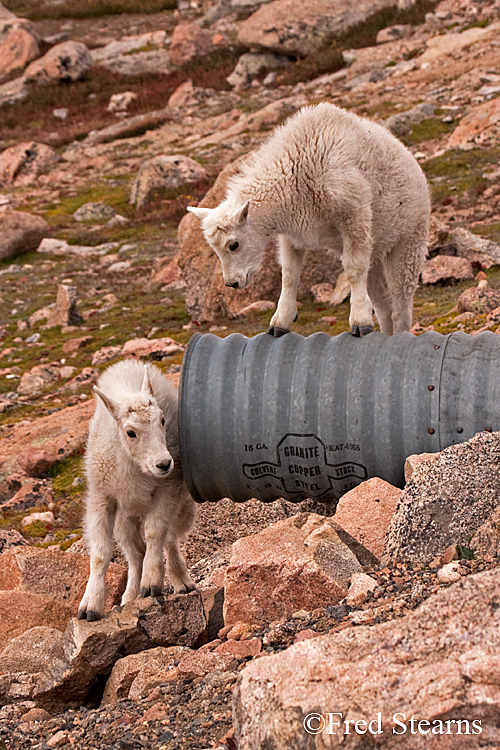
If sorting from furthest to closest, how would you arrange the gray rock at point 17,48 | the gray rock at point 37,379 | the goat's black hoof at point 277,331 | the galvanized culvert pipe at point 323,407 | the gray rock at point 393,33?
the gray rock at point 17,48
the gray rock at point 393,33
the gray rock at point 37,379
the goat's black hoof at point 277,331
the galvanized culvert pipe at point 323,407

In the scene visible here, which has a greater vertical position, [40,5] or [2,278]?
[40,5]

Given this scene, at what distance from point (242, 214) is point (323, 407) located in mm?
1910

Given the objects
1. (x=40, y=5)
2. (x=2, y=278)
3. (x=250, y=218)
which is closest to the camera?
(x=250, y=218)

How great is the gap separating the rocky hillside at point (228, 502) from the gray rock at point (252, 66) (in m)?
0.12

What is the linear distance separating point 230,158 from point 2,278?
10468 millimetres

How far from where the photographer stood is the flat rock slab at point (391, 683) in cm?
304

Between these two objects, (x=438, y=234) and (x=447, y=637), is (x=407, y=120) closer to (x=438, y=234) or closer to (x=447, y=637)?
(x=438, y=234)

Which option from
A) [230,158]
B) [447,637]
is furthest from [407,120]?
[447,637]

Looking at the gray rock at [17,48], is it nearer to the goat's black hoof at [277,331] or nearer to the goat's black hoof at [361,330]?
the goat's black hoof at [277,331]

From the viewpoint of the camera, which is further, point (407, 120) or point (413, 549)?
point (407, 120)

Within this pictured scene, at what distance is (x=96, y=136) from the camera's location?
37031mm

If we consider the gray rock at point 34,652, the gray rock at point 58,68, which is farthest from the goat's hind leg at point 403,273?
the gray rock at point 58,68

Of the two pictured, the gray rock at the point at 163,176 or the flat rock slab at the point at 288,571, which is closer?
the flat rock slab at the point at 288,571

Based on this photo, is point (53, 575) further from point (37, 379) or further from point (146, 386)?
point (37, 379)
